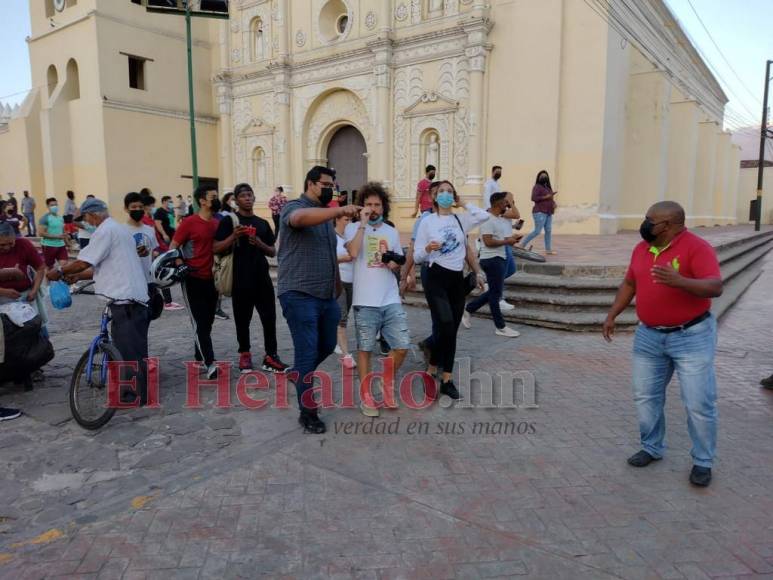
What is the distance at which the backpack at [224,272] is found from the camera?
205 inches

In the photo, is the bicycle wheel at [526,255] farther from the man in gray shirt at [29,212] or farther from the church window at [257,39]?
the man in gray shirt at [29,212]

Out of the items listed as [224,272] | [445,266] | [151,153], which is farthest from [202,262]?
[151,153]

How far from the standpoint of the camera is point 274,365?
18.3 feet

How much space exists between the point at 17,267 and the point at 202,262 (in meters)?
1.50

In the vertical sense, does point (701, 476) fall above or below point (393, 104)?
below

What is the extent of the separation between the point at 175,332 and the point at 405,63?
13618mm

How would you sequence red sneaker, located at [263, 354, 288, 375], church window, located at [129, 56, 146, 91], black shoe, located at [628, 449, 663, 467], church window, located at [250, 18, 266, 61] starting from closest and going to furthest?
black shoe, located at [628, 449, 663, 467], red sneaker, located at [263, 354, 288, 375], church window, located at [250, 18, 266, 61], church window, located at [129, 56, 146, 91]

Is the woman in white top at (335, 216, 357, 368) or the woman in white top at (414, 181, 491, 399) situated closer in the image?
the woman in white top at (414, 181, 491, 399)

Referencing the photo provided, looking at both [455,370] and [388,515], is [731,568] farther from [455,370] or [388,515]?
[455,370]

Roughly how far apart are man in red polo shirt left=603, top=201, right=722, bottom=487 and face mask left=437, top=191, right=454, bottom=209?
1.66m

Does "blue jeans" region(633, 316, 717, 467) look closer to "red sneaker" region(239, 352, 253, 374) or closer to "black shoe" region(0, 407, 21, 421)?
"red sneaker" region(239, 352, 253, 374)

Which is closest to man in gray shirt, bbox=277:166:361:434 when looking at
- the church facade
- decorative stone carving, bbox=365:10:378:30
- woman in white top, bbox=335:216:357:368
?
woman in white top, bbox=335:216:357:368

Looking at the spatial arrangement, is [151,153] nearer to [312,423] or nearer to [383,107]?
[383,107]

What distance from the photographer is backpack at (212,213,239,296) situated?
17.1 ft
